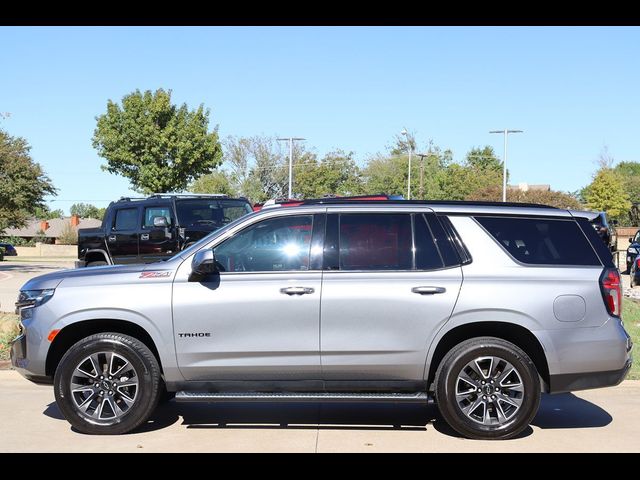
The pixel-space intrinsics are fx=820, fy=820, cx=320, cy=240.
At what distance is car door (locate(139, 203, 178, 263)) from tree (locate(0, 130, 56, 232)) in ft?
68.2

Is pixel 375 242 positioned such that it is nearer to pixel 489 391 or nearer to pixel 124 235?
pixel 489 391

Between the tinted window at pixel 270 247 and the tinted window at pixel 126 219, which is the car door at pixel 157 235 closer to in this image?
the tinted window at pixel 126 219

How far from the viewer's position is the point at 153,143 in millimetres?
39750

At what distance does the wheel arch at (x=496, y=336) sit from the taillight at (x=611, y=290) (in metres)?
0.64

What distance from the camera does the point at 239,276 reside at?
6.62 metres

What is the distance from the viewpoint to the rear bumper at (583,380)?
6.48 meters

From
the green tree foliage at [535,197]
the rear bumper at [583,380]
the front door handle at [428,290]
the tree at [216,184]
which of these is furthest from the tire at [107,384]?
the tree at [216,184]

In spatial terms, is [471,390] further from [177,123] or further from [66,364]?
[177,123]

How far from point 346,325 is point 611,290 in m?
2.15

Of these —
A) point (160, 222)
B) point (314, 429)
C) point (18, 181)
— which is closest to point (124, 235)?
point (160, 222)

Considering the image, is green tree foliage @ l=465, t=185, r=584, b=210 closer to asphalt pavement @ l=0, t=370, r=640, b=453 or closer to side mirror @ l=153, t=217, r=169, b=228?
side mirror @ l=153, t=217, r=169, b=228

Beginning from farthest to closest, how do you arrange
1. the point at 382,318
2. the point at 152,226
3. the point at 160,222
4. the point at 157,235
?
the point at 152,226 → the point at 157,235 → the point at 160,222 → the point at 382,318

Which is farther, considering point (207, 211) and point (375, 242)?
point (207, 211)

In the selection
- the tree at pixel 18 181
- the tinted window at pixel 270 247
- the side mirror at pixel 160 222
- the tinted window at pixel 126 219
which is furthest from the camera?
the tree at pixel 18 181
